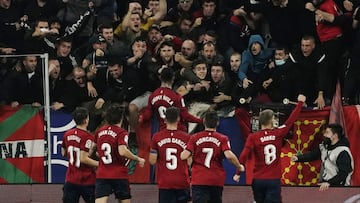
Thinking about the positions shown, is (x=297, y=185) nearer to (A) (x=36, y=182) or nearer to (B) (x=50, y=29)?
(A) (x=36, y=182)

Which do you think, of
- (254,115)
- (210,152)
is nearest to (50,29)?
(254,115)

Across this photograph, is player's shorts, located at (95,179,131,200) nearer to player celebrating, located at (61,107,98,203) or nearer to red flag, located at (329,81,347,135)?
player celebrating, located at (61,107,98,203)

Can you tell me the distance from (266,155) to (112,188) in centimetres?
246

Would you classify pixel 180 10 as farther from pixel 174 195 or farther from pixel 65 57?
pixel 174 195

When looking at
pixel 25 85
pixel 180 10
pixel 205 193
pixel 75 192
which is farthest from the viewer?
pixel 180 10

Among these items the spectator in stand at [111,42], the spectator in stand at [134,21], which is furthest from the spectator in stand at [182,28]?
the spectator in stand at [111,42]

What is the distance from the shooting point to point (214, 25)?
1981 cm

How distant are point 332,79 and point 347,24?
3.60ft

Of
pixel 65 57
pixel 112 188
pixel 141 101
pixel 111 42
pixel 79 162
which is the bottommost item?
pixel 112 188

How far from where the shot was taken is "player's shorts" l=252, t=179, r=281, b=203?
610 inches

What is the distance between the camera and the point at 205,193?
50.8 feet

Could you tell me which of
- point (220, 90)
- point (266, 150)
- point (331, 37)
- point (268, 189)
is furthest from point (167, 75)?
point (331, 37)

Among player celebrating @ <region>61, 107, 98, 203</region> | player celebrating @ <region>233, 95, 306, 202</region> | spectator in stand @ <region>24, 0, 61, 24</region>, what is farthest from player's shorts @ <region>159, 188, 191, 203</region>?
spectator in stand @ <region>24, 0, 61, 24</region>

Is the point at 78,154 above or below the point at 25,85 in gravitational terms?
below
